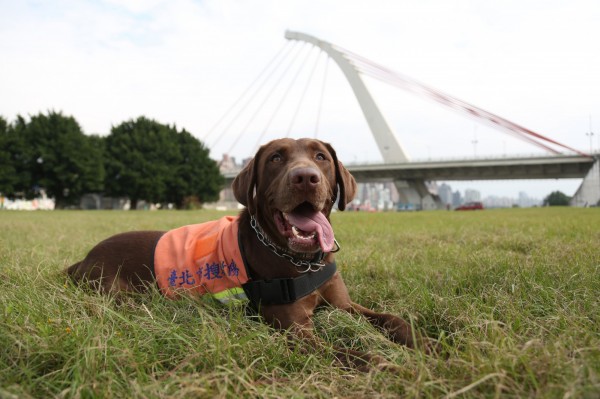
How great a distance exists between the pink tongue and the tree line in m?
47.2

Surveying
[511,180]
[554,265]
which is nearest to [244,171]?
[554,265]

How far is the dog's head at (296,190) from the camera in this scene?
273cm

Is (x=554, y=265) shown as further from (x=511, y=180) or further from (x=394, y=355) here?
(x=511, y=180)

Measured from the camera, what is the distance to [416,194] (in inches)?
2847

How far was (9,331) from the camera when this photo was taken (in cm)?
206

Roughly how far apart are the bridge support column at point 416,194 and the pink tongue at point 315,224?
70.7 metres

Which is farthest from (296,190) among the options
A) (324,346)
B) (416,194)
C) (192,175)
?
(416,194)

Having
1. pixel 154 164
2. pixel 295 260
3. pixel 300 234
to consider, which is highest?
pixel 154 164

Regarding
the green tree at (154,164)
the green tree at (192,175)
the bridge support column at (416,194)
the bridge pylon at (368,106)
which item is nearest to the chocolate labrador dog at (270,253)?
the green tree at (154,164)

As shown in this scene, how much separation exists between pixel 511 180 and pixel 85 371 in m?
73.8

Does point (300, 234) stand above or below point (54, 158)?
below

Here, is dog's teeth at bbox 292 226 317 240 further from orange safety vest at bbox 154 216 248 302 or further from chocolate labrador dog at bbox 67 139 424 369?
orange safety vest at bbox 154 216 248 302

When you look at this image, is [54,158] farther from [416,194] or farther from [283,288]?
[416,194]

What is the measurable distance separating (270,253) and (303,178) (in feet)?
2.30
